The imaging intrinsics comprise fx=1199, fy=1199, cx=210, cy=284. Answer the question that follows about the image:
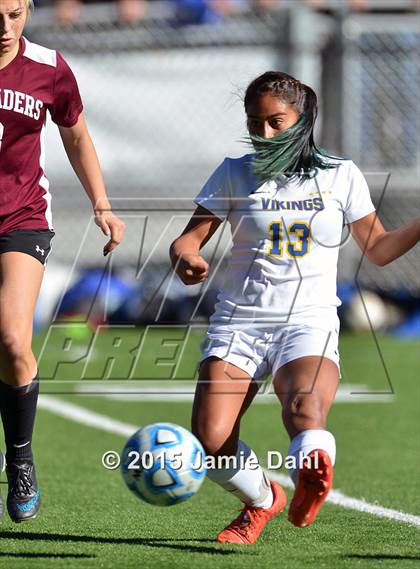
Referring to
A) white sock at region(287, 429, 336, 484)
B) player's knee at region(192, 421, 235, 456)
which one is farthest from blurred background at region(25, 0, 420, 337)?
white sock at region(287, 429, 336, 484)

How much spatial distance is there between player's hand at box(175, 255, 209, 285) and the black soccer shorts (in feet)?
2.41

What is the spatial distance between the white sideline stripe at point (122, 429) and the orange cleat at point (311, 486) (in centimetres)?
108

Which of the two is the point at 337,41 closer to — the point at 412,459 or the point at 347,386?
the point at 347,386

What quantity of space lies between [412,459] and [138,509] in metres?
2.13

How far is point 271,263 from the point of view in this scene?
467cm

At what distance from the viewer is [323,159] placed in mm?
4828

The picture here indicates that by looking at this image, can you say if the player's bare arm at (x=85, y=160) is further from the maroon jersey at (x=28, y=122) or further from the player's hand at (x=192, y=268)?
the player's hand at (x=192, y=268)

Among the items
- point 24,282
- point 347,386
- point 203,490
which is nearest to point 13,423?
point 24,282

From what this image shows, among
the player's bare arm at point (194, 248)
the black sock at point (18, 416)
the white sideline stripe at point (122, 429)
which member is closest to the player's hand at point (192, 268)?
the player's bare arm at point (194, 248)

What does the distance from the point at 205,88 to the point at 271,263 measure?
10.1 metres

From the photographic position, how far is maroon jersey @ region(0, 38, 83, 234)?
4918 mm

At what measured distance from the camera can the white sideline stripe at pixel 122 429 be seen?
5.44 m

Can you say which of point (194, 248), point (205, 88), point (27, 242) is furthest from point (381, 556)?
point (205, 88)

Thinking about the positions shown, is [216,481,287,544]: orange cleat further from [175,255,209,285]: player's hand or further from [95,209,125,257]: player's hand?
[95,209,125,257]: player's hand
